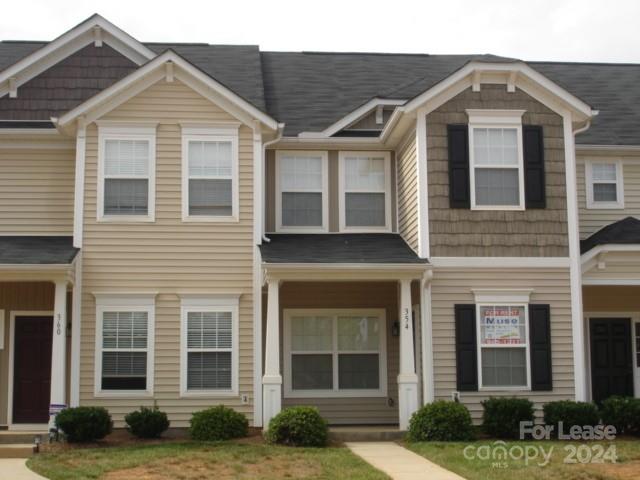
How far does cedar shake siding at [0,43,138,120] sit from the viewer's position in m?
18.0

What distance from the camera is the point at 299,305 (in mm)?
17641

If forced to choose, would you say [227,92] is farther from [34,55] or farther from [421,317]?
[421,317]

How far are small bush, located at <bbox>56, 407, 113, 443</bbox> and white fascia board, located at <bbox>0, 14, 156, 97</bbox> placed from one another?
7160 mm

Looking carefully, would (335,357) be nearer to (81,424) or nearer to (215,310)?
(215,310)

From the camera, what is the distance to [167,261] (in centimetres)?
1642

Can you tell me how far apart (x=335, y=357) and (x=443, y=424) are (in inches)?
134

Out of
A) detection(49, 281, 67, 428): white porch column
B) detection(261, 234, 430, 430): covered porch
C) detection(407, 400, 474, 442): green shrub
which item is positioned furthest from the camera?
detection(261, 234, 430, 430): covered porch

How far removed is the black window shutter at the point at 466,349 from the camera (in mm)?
15820

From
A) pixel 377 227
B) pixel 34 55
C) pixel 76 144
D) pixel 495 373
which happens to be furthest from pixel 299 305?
pixel 34 55

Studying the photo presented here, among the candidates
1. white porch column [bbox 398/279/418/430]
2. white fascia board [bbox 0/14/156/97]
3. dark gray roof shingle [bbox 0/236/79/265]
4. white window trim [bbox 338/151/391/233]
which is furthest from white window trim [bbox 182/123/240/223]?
white porch column [bbox 398/279/418/430]

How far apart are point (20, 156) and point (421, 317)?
831 centimetres

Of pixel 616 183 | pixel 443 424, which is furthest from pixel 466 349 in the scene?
pixel 616 183

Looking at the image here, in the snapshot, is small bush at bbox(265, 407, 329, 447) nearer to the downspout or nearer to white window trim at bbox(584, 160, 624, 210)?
the downspout

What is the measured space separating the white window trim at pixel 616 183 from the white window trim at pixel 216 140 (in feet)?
24.6
